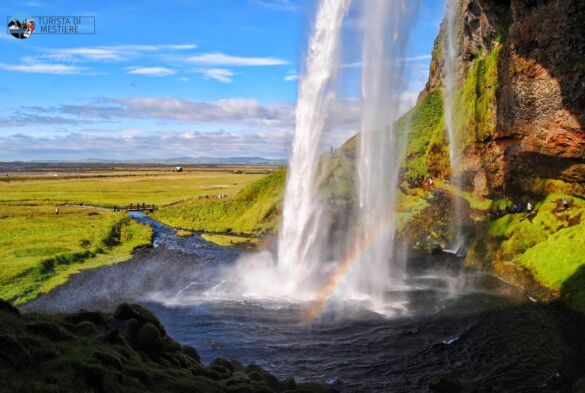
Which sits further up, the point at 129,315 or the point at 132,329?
the point at 129,315

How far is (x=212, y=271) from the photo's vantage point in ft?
153

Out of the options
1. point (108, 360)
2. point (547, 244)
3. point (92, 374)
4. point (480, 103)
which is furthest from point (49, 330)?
point (480, 103)

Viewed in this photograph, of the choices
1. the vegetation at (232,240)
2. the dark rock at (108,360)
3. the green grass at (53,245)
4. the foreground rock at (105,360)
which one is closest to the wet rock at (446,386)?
the foreground rock at (105,360)

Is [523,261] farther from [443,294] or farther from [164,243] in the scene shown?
[164,243]

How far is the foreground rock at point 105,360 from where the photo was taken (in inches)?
522

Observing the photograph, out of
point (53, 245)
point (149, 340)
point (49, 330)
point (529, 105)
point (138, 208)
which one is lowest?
point (53, 245)

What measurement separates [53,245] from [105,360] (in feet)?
142

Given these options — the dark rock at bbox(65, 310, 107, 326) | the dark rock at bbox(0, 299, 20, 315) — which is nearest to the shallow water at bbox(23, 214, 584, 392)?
the dark rock at bbox(65, 310, 107, 326)

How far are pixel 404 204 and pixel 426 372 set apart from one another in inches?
1755

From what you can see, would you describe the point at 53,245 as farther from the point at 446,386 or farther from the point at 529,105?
the point at 529,105

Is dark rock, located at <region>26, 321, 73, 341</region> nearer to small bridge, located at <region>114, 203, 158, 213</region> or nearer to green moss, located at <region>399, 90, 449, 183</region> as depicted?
green moss, located at <region>399, 90, 449, 183</region>

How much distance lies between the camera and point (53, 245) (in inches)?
2115

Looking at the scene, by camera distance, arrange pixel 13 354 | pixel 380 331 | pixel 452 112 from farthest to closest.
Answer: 1. pixel 452 112
2. pixel 380 331
3. pixel 13 354

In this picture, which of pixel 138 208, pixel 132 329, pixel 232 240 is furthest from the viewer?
pixel 138 208
